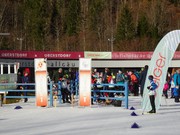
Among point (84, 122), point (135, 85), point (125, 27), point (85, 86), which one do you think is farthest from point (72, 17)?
point (84, 122)

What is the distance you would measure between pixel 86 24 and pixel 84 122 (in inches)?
2754

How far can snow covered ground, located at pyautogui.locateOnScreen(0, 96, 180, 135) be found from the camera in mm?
11320

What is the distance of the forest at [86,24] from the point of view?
243ft

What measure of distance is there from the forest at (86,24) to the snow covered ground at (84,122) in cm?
5402

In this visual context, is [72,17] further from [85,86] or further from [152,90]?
[152,90]

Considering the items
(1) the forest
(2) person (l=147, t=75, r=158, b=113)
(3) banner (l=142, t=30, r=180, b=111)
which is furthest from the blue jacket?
(1) the forest

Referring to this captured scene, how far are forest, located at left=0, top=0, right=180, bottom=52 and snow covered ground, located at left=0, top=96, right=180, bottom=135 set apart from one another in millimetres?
54023

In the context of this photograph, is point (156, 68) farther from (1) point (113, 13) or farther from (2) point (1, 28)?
(1) point (113, 13)

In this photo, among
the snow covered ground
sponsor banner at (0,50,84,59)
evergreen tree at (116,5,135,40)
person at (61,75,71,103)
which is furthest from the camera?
evergreen tree at (116,5,135,40)

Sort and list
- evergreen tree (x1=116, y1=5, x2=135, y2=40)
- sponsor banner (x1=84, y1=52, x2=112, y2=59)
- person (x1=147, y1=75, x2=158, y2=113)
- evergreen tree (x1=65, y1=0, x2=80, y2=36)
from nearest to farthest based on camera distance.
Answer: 1. person (x1=147, y1=75, x2=158, y2=113)
2. sponsor banner (x1=84, y1=52, x2=112, y2=59)
3. evergreen tree (x1=116, y1=5, x2=135, y2=40)
4. evergreen tree (x1=65, y1=0, x2=80, y2=36)

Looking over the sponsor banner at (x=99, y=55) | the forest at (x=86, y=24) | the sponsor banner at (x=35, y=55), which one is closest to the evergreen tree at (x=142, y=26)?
the forest at (x=86, y=24)

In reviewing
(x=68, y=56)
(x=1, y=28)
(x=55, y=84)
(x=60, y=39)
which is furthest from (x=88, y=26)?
(x=55, y=84)

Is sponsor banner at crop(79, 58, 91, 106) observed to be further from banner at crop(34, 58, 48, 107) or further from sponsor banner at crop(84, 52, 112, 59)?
sponsor banner at crop(84, 52, 112, 59)

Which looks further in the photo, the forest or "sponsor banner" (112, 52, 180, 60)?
the forest
